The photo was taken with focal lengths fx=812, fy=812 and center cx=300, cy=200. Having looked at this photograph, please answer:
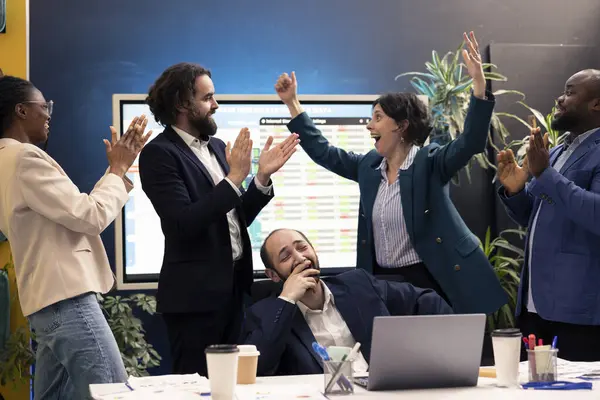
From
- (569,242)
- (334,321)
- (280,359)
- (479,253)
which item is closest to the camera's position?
(280,359)

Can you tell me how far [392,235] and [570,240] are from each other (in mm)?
770

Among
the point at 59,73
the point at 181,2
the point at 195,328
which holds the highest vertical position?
the point at 181,2

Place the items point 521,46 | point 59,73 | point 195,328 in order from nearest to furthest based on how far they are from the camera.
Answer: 1. point 195,328
2. point 59,73
3. point 521,46

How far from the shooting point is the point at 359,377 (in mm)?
2156

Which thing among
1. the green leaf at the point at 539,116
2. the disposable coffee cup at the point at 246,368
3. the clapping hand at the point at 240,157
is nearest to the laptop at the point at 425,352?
the disposable coffee cup at the point at 246,368

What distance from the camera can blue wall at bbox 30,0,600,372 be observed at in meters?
4.98

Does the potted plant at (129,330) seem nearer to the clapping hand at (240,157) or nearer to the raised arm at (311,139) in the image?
the raised arm at (311,139)

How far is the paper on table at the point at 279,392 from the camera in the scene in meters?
1.92

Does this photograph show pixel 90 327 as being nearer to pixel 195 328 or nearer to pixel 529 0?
pixel 195 328

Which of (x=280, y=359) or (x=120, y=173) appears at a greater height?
(x=120, y=173)

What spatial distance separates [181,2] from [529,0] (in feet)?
7.73

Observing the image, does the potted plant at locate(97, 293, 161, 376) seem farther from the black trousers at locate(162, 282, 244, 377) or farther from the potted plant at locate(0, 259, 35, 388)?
the black trousers at locate(162, 282, 244, 377)

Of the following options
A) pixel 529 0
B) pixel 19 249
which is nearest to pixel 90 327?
pixel 19 249

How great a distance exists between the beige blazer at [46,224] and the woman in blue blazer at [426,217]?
1.39 metres
